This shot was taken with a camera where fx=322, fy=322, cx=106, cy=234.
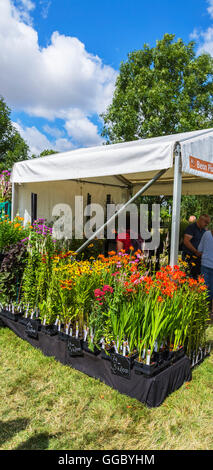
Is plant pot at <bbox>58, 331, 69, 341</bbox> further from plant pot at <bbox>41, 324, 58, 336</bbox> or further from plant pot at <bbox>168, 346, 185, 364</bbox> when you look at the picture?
plant pot at <bbox>168, 346, 185, 364</bbox>

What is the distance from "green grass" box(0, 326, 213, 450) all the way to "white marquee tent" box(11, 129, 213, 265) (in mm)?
1425

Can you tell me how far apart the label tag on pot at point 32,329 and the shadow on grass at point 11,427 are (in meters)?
1.00

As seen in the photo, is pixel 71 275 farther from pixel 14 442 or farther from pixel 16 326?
pixel 14 442

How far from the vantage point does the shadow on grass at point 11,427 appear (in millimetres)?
2047

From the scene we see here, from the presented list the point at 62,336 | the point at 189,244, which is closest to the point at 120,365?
the point at 62,336

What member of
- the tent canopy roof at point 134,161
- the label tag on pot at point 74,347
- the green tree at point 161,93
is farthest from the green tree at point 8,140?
the label tag on pot at point 74,347

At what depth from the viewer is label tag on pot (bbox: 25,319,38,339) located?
316cm

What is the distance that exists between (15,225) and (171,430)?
3.05 m

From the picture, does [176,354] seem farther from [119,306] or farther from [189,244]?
[189,244]

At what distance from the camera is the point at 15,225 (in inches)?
168

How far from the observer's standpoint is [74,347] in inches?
110

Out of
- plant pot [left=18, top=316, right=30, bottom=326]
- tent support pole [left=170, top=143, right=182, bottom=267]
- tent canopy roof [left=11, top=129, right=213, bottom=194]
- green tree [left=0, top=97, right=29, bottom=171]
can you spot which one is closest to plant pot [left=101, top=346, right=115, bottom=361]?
plant pot [left=18, top=316, right=30, bottom=326]

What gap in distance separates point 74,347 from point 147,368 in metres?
0.75
